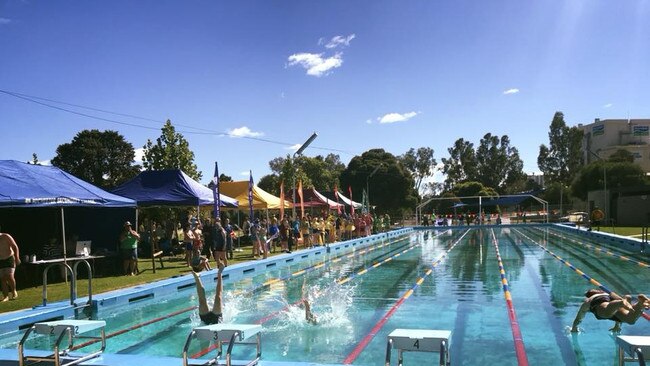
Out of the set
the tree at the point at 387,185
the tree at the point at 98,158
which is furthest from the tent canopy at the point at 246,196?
the tree at the point at 387,185

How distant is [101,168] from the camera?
164 ft

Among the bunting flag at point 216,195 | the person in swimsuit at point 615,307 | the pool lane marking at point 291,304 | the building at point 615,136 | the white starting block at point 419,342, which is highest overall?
the building at point 615,136

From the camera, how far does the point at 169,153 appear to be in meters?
25.4

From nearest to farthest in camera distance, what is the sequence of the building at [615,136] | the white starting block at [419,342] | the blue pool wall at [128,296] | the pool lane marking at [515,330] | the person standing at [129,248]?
the white starting block at [419,342], the pool lane marking at [515,330], the blue pool wall at [128,296], the person standing at [129,248], the building at [615,136]

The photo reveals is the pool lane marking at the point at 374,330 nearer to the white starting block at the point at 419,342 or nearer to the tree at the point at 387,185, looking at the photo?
the white starting block at the point at 419,342

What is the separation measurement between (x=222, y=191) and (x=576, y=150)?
226 feet

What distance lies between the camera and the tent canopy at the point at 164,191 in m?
16.8

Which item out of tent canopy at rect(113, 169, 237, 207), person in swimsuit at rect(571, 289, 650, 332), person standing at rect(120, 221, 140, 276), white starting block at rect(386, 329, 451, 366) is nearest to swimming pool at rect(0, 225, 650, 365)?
person in swimsuit at rect(571, 289, 650, 332)

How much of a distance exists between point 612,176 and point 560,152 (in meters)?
32.4

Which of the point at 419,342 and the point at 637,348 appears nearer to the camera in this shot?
the point at 637,348

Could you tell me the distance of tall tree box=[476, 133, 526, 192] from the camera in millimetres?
86812

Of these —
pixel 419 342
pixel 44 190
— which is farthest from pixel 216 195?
pixel 419 342

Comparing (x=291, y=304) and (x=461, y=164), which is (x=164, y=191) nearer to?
(x=291, y=304)

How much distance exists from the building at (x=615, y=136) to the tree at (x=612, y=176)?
25.0 m
